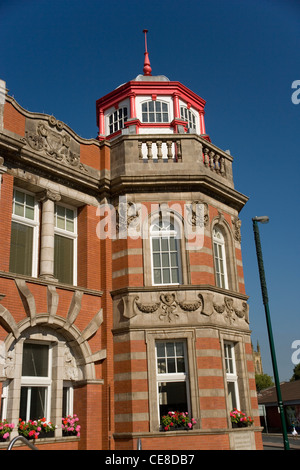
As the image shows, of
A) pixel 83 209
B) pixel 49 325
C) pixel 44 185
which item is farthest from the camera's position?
pixel 83 209

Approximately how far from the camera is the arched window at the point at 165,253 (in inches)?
556

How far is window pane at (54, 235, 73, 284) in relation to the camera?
544 inches

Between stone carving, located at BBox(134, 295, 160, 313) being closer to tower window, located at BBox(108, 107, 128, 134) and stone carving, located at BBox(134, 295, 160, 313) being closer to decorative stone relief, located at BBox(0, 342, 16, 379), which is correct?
decorative stone relief, located at BBox(0, 342, 16, 379)

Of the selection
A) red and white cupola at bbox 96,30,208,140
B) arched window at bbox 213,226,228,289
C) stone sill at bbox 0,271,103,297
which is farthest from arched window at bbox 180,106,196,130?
stone sill at bbox 0,271,103,297

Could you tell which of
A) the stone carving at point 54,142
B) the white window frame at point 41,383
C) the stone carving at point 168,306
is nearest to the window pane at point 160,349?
the stone carving at point 168,306

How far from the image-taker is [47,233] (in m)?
13.4

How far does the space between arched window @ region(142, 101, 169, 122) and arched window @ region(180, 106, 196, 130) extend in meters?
0.81

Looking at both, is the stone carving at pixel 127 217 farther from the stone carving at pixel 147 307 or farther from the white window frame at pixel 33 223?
the white window frame at pixel 33 223

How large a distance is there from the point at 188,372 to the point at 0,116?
8569 mm

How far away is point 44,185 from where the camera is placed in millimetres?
13625

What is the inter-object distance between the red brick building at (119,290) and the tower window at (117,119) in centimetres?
826
